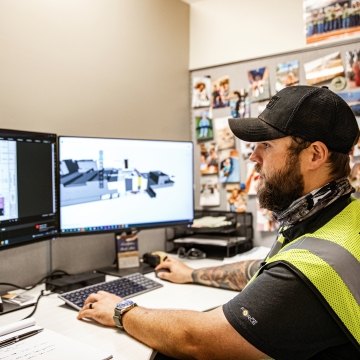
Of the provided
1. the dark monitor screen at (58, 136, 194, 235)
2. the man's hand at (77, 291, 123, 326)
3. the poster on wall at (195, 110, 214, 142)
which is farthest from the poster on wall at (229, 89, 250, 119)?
the man's hand at (77, 291, 123, 326)

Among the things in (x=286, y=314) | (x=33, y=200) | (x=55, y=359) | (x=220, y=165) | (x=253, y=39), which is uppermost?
(x=253, y=39)

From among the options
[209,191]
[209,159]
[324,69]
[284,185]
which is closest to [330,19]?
[324,69]

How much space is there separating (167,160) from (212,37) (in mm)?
837

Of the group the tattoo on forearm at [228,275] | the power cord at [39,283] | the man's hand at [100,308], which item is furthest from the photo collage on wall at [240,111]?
the man's hand at [100,308]

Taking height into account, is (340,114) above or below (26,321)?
above

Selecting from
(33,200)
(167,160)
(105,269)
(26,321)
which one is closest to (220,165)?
(167,160)

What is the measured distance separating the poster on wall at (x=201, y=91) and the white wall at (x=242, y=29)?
0.08m

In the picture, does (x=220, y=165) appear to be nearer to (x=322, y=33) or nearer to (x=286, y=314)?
(x=322, y=33)

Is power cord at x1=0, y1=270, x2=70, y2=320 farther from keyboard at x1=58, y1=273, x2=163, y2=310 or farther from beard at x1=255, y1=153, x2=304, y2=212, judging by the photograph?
beard at x1=255, y1=153, x2=304, y2=212

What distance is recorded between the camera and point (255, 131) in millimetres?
1194

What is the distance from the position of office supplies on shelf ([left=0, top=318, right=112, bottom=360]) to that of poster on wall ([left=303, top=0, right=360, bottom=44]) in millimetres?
1642

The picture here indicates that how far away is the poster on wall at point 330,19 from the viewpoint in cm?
188

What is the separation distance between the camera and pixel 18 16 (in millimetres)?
1551

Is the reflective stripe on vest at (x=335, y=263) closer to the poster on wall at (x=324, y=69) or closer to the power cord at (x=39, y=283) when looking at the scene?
the power cord at (x=39, y=283)
